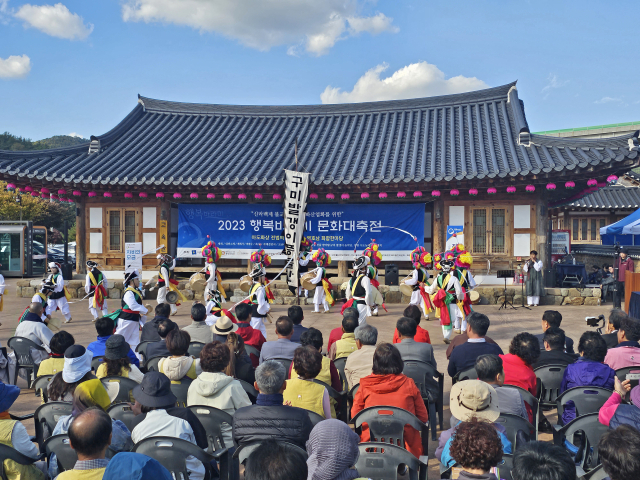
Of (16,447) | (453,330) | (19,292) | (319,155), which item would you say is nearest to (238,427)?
(16,447)

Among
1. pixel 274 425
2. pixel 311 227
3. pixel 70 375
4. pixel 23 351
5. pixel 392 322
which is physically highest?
pixel 311 227

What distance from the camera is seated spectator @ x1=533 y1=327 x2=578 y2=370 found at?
186 inches

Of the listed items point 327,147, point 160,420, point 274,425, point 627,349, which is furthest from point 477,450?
point 327,147

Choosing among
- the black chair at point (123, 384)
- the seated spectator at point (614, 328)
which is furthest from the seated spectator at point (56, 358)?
the seated spectator at point (614, 328)

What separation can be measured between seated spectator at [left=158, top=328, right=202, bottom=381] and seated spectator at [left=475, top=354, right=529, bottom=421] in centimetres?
242

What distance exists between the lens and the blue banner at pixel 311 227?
45.2ft

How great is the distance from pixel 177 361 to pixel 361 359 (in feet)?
5.45

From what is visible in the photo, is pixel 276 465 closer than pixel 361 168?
Yes

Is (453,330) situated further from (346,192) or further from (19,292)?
(19,292)

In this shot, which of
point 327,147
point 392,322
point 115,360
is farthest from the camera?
point 327,147

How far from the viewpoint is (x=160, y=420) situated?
3053 millimetres

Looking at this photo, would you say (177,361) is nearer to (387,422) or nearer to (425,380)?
(387,422)

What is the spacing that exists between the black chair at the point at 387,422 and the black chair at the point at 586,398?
1.33m

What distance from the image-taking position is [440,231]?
1325 centimetres
